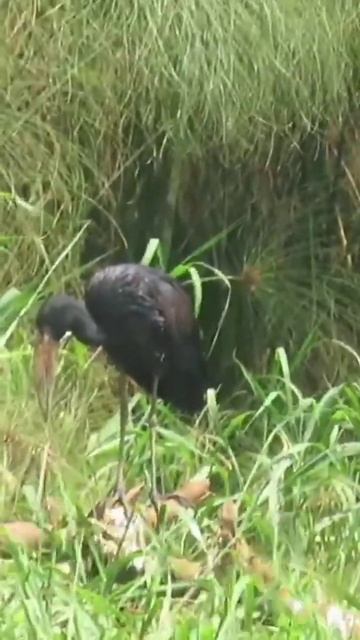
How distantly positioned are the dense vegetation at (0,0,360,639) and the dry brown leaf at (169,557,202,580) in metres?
0.18

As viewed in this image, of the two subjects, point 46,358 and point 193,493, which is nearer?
point 46,358

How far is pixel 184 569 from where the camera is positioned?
221cm

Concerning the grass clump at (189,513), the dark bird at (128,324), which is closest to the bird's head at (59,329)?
the dark bird at (128,324)

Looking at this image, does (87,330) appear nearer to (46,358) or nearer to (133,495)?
(46,358)

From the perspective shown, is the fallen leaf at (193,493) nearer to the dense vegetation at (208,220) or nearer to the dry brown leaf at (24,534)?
the dense vegetation at (208,220)

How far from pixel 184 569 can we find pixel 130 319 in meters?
0.40

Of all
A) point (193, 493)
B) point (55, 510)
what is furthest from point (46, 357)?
point (193, 493)

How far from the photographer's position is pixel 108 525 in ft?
7.41

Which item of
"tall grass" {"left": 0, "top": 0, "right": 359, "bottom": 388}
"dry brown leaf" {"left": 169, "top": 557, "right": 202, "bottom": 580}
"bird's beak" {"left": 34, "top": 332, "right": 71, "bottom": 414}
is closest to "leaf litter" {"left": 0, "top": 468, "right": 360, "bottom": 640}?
"dry brown leaf" {"left": 169, "top": 557, "right": 202, "bottom": 580}

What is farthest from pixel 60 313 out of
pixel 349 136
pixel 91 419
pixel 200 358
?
pixel 349 136

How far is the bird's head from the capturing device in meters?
2.28

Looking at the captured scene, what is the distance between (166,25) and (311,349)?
0.73m

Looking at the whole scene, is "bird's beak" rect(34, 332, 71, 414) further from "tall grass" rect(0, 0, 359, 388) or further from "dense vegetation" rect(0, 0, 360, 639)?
"tall grass" rect(0, 0, 359, 388)

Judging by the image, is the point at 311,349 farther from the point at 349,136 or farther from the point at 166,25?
the point at 166,25
